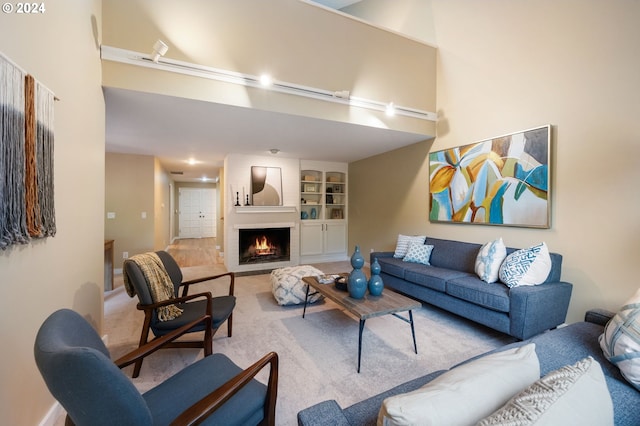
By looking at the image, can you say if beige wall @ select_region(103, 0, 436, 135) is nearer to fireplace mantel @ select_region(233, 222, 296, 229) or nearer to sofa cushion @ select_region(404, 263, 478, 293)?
sofa cushion @ select_region(404, 263, 478, 293)

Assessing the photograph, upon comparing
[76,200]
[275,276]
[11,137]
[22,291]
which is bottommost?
[275,276]

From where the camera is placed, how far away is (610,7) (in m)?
2.30

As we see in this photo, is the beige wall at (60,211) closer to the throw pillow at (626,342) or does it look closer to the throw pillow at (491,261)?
the throw pillow at (626,342)

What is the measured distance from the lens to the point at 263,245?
5477 mm

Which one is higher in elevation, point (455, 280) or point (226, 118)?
point (226, 118)

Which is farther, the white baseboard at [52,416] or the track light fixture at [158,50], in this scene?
the track light fixture at [158,50]

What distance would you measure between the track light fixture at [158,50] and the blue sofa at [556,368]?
2737mm

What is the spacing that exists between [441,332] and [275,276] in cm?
203

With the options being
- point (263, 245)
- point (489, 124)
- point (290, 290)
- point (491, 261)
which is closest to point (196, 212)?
point (263, 245)

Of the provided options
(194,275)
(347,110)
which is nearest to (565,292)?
(347,110)

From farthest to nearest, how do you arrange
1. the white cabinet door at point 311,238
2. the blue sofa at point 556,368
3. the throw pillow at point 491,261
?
the white cabinet door at point 311,238
the throw pillow at point 491,261
the blue sofa at point 556,368

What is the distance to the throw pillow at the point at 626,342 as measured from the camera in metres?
1.13

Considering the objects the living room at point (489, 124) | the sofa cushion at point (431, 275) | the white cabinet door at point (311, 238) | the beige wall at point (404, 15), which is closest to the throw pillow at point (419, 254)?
the sofa cushion at point (431, 275)

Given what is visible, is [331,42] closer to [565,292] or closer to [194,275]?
[565,292]
